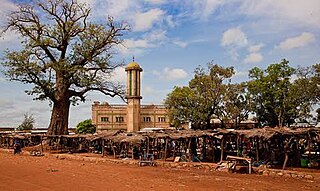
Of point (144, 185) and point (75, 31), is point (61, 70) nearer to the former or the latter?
point (75, 31)

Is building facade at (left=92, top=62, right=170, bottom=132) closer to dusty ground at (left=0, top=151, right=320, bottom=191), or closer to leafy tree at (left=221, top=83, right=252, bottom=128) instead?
leafy tree at (left=221, top=83, right=252, bottom=128)

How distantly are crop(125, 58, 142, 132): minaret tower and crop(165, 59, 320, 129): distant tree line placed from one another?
476 inches

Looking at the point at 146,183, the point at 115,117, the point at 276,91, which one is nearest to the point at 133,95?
the point at 115,117

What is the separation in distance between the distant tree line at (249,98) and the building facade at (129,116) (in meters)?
13.5

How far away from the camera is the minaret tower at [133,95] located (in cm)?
5219

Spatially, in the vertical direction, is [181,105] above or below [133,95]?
below

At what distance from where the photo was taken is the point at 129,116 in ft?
176

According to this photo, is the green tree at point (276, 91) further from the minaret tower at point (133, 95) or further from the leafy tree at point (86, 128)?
the leafy tree at point (86, 128)

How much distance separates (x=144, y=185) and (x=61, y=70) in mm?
23516

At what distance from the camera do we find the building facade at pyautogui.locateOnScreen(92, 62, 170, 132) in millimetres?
53594

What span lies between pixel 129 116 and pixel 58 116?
15856mm

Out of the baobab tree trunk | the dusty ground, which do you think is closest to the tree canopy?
the baobab tree trunk

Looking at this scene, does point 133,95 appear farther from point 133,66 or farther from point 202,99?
point 202,99

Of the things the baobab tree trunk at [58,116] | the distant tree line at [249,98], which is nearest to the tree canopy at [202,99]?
the distant tree line at [249,98]
